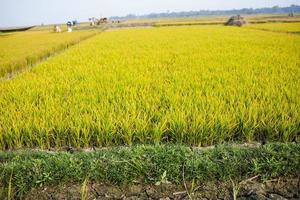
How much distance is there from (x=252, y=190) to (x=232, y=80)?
272cm

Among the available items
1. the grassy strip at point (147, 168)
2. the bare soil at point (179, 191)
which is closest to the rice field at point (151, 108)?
the grassy strip at point (147, 168)

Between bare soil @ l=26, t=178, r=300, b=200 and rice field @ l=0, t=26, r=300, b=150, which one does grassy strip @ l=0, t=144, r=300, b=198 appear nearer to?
bare soil @ l=26, t=178, r=300, b=200

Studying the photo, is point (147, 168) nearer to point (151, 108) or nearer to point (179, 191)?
point (179, 191)

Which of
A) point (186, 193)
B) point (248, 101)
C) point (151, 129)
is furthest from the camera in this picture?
point (248, 101)

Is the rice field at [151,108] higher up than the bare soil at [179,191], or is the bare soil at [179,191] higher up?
the rice field at [151,108]

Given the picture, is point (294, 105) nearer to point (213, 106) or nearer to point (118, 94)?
point (213, 106)

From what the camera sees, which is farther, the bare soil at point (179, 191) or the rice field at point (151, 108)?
the rice field at point (151, 108)

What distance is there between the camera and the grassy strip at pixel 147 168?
Answer: 2404 mm

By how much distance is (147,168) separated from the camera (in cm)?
244

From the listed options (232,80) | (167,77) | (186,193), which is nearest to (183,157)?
(186,193)

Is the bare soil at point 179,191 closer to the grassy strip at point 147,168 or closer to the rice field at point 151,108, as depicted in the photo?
the grassy strip at point 147,168

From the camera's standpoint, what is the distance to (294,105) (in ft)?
11.0

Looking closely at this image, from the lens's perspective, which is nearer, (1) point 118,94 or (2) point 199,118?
(2) point 199,118

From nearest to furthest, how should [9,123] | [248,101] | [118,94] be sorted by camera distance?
[9,123]
[248,101]
[118,94]
